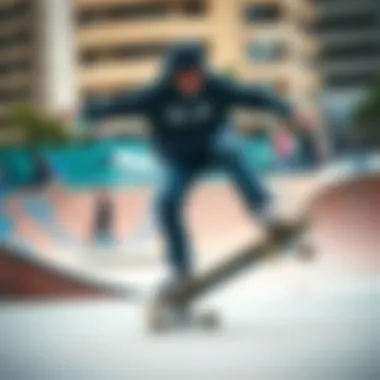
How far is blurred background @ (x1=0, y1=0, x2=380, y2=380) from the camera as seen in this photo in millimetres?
2270

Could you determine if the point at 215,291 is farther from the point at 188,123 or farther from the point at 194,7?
the point at 194,7

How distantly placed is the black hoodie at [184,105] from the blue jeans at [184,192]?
48 mm

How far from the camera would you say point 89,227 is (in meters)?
2.29

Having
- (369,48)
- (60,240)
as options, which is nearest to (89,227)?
(60,240)

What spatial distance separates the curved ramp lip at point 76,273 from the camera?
90.4 inches

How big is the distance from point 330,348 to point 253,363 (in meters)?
0.19

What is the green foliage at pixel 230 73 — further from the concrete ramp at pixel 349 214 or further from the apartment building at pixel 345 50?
the concrete ramp at pixel 349 214

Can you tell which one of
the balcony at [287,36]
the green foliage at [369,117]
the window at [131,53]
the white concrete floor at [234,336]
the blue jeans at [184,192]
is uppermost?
the balcony at [287,36]

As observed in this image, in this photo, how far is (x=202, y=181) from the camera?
2.29 m

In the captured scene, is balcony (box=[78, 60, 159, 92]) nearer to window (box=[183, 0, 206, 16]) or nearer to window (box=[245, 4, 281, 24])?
window (box=[183, 0, 206, 16])

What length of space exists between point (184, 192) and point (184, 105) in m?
0.22

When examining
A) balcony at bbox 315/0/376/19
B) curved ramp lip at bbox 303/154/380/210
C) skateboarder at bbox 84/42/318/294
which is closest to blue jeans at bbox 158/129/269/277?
skateboarder at bbox 84/42/318/294

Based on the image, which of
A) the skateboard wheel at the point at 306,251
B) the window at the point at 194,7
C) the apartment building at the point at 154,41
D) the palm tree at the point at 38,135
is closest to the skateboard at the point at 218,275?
the skateboard wheel at the point at 306,251

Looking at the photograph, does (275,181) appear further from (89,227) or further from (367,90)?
(89,227)
